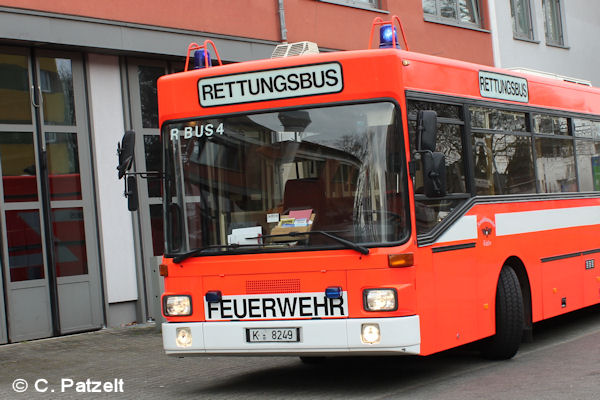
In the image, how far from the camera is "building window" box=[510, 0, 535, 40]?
2459 centimetres

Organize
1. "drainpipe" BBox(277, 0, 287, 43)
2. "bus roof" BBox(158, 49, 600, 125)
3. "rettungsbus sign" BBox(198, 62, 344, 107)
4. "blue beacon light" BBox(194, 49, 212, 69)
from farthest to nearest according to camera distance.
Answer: "drainpipe" BBox(277, 0, 287, 43)
"blue beacon light" BBox(194, 49, 212, 69)
"rettungsbus sign" BBox(198, 62, 344, 107)
"bus roof" BBox(158, 49, 600, 125)

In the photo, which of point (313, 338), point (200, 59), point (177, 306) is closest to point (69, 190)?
point (200, 59)

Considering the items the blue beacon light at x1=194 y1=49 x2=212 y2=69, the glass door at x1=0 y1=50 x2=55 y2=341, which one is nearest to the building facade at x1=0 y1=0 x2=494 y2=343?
the glass door at x1=0 y1=50 x2=55 y2=341

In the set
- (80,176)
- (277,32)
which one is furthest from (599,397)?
(277,32)

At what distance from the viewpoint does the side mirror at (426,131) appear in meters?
8.09

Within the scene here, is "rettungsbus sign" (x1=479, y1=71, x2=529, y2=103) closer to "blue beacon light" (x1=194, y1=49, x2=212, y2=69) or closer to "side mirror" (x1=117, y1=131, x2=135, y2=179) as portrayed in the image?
"blue beacon light" (x1=194, y1=49, x2=212, y2=69)

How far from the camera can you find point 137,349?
500 inches

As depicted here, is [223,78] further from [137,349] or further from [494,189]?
[137,349]

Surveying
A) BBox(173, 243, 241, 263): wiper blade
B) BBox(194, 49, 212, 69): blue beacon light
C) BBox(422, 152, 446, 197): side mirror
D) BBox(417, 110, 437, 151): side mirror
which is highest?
BBox(194, 49, 212, 69): blue beacon light

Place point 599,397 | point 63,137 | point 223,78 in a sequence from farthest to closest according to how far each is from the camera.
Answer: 1. point 63,137
2. point 223,78
3. point 599,397

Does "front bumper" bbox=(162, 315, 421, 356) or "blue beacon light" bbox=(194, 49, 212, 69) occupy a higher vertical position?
"blue beacon light" bbox=(194, 49, 212, 69)

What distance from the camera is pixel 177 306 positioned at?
340 inches

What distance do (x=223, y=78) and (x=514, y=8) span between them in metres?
17.4

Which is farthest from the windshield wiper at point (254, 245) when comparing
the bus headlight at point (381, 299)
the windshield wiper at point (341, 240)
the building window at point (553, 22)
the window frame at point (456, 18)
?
the building window at point (553, 22)
